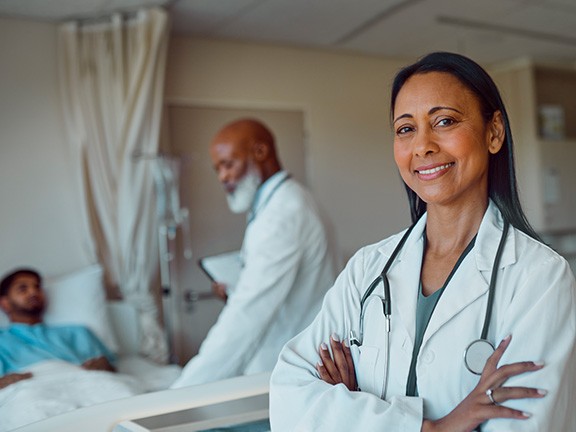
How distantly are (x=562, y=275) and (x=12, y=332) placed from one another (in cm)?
288

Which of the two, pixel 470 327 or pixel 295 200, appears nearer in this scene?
pixel 470 327

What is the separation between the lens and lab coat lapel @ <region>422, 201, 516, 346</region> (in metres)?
1.16

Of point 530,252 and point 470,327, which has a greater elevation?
point 530,252

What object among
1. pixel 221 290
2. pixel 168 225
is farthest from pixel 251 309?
pixel 168 225

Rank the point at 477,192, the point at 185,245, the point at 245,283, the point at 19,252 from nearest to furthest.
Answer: the point at 477,192
the point at 245,283
the point at 19,252
the point at 185,245

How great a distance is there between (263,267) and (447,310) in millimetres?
955

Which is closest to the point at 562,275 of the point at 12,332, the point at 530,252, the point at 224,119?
the point at 530,252

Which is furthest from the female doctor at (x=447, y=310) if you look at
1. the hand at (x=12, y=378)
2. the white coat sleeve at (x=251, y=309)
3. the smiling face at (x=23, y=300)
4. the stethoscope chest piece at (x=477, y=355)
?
the smiling face at (x=23, y=300)

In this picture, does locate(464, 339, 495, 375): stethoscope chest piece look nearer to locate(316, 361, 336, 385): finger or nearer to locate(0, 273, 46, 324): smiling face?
locate(316, 361, 336, 385): finger

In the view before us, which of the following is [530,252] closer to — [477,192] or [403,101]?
[477,192]

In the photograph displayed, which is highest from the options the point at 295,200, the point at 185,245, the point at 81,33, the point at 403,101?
Result: the point at 81,33

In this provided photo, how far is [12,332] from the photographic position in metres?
3.33

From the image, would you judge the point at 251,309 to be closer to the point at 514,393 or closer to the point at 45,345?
the point at 514,393

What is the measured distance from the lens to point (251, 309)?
2.05 meters
